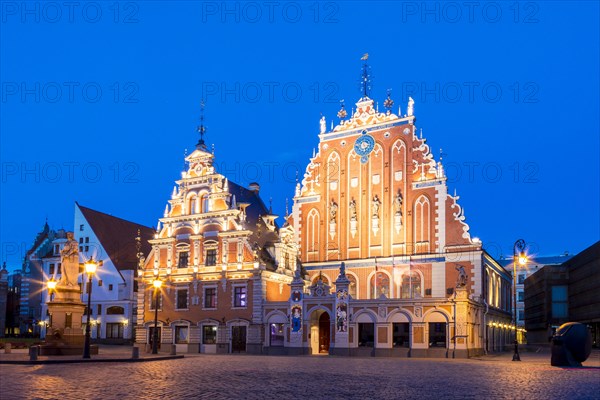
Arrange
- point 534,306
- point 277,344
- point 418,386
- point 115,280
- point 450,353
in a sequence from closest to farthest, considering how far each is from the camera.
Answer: point 418,386 < point 450,353 < point 277,344 < point 115,280 < point 534,306

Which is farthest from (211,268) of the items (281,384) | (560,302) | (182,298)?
(560,302)

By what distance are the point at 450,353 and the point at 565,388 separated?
22010 mm

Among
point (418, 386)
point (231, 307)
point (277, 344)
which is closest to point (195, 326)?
point (231, 307)

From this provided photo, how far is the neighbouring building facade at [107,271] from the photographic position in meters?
62.9

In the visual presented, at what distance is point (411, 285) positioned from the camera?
155 ft

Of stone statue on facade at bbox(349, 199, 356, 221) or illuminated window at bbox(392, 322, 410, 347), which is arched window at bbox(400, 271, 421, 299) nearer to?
illuminated window at bbox(392, 322, 410, 347)

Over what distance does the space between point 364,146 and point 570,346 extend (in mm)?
24246

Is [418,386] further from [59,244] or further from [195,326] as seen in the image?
[59,244]

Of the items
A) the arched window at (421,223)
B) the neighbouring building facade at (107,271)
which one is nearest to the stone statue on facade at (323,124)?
the arched window at (421,223)

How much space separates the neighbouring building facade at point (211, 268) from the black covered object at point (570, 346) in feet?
71.1

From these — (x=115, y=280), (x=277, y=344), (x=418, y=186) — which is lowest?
(x=277, y=344)

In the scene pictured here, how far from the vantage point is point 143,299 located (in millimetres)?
51938

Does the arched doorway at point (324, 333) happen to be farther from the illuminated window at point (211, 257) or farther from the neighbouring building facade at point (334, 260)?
the illuminated window at point (211, 257)

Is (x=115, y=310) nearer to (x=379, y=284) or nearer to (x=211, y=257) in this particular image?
(x=211, y=257)
